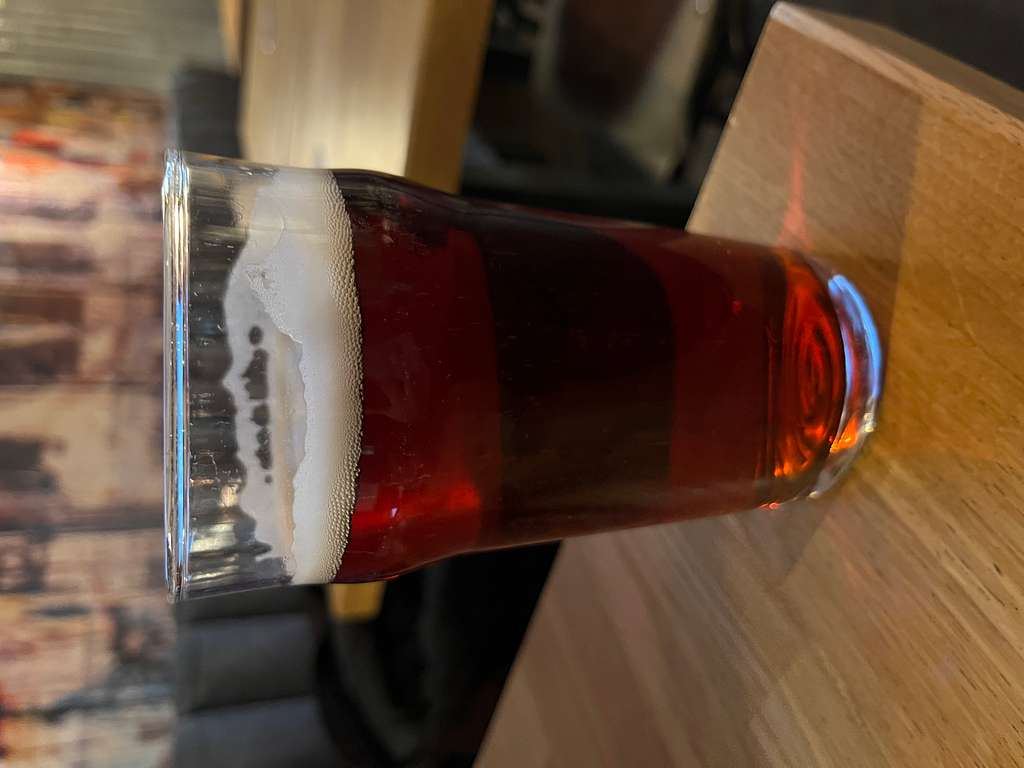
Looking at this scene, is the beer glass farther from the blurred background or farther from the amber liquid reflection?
the blurred background

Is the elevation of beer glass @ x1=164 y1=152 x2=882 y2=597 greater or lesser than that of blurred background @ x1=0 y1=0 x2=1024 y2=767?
greater

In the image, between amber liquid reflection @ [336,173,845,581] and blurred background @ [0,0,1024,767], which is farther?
blurred background @ [0,0,1024,767]

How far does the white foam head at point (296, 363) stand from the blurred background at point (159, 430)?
1.79ft

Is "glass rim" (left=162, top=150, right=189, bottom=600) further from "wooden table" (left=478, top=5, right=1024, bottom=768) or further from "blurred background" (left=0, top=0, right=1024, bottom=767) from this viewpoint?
"blurred background" (left=0, top=0, right=1024, bottom=767)

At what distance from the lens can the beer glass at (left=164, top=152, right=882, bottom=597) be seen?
16.2 inches

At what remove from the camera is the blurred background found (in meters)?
1.41

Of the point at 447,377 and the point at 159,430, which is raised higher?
the point at 447,377

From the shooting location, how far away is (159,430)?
6.93 ft

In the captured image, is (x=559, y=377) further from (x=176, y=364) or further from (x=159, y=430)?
(x=159, y=430)

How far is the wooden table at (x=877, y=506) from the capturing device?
1.43 feet

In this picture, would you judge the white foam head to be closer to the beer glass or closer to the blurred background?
the beer glass

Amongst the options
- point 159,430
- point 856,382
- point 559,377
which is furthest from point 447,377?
point 159,430

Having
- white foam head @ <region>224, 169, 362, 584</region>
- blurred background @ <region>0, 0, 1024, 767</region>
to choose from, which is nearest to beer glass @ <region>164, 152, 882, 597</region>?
white foam head @ <region>224, 169, 362, 584</region>

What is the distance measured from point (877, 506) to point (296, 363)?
35 cm
